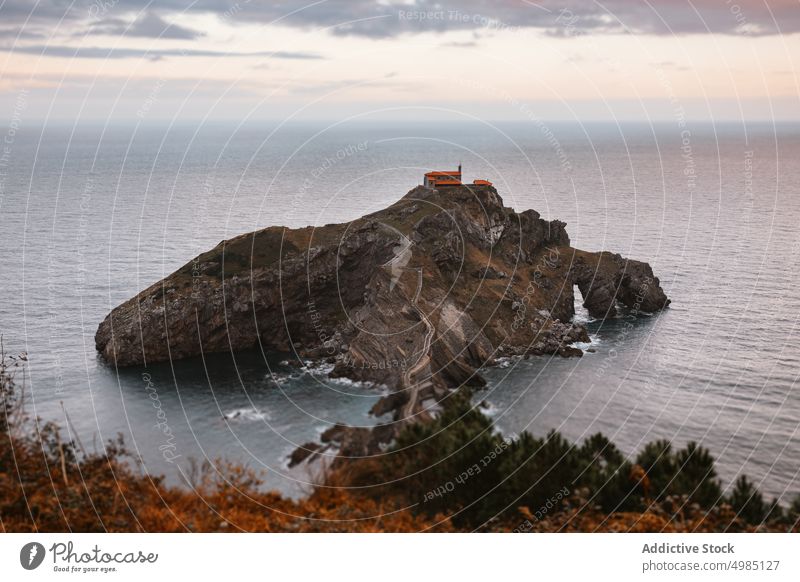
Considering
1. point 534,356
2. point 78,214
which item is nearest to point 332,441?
point 534,356

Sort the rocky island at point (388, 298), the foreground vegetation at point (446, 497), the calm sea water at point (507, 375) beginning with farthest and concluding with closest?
the rocky island at point (388, 298) < the calm sea water at point (507, 375) < the foreground vegetation at point (446, 497)

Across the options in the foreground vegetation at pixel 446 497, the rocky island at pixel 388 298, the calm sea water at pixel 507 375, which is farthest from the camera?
the rocky island at pixel 388 298

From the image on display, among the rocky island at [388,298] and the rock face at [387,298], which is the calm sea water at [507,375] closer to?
the rocky island at [388,298]

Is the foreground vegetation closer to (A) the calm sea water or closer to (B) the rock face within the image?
(A) the calm sea water

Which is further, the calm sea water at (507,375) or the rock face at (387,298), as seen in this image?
the rock face at (387,298)

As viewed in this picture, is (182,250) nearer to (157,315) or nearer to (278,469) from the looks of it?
(157,315)

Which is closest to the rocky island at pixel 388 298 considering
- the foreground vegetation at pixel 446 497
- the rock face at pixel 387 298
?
the rock face at pixel 387 298
